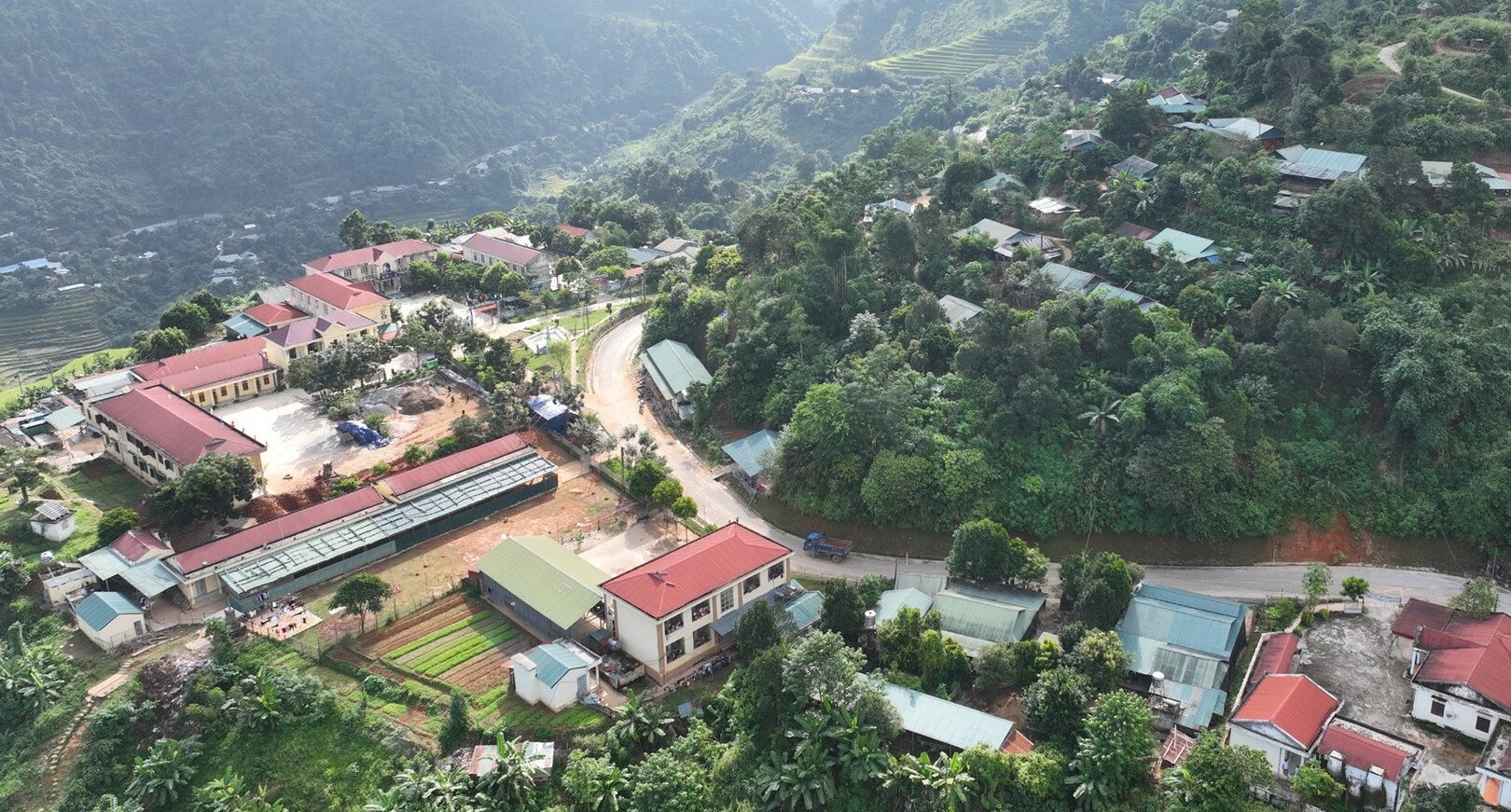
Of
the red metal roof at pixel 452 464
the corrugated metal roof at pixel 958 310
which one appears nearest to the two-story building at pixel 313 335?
the red metal roof at pixel 452 464

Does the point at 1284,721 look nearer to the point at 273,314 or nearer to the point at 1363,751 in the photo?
the point at 1363,751

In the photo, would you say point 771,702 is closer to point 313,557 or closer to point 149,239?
point 313,557

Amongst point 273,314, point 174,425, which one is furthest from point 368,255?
point 174,425

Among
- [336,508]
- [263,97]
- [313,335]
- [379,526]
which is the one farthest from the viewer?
[263,97]

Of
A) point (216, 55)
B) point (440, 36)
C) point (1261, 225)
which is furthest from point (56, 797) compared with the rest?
point (440, 36)

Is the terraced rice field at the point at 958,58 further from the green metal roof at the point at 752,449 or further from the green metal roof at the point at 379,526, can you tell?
the green metal roof at the point at 379,526

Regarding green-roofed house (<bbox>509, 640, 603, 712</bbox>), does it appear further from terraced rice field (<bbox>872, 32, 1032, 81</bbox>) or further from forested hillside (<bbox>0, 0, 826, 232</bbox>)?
terraced rice field (<bbox>872, 32, 1032, 81</bbox>)
